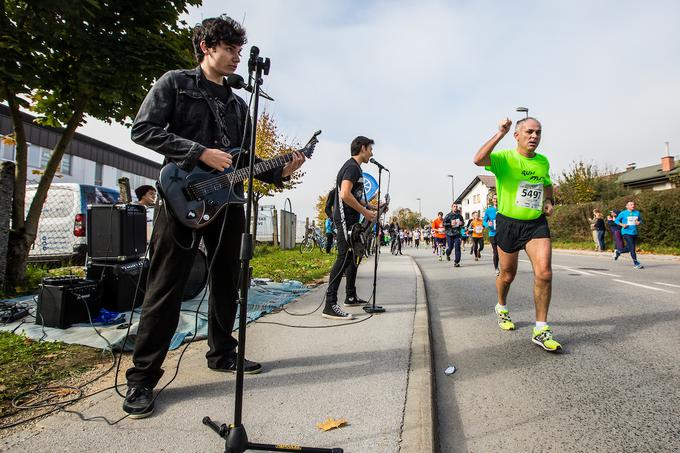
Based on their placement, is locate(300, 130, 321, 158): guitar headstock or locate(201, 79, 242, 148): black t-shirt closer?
locate(201, 79, 242, 148): black t-shirt

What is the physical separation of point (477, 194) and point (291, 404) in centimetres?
7641

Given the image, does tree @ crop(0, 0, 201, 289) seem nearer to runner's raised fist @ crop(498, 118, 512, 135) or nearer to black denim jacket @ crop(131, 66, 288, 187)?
black denim jacket @ crop(131, 66, 288, 187)

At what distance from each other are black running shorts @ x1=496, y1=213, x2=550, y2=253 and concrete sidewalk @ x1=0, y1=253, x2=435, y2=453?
1214 millimetres

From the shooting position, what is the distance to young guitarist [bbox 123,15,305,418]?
91.6 inches

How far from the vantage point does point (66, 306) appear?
13.0 feet

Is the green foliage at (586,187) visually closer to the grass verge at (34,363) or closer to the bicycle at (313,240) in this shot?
the bicycle at (313,240)

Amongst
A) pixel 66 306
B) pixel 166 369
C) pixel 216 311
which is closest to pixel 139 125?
pixel 216 311

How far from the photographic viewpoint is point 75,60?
580 centimetres

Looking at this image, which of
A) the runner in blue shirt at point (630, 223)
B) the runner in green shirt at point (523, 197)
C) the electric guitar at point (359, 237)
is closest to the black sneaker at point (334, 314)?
the electric guitar at point (359, 237)

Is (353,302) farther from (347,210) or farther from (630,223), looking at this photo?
(630,223)

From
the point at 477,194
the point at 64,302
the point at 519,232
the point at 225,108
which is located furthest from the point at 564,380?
the point at 477,194

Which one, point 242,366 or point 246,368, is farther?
point 246,368

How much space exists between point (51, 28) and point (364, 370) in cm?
524

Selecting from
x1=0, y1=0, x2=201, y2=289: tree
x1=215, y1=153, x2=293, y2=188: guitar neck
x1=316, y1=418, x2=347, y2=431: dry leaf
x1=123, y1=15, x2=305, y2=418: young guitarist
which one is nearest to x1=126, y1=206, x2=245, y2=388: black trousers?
x1=123, y1=15, x2=305, y2=418: young guitarist
